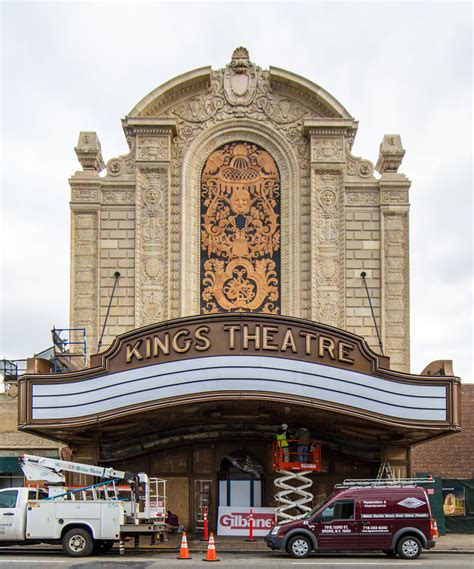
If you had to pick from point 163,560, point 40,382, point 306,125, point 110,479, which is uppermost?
point 306,125

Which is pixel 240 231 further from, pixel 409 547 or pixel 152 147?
pixel 409 547

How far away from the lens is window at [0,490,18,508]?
23.3 metres

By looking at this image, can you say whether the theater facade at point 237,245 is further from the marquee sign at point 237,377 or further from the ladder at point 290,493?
the marquee sign at point 237,377

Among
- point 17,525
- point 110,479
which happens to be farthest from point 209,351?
point 17,525

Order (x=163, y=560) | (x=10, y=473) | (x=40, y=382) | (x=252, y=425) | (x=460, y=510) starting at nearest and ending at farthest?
1. (x=163, y=560)
2. (x=40, y=382)
3. (x=252, y=425)
4. (x=460, y=510)
5. (x=10, y=473)

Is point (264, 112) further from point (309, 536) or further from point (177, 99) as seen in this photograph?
point (309, 536)

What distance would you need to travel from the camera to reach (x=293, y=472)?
92.1 ft

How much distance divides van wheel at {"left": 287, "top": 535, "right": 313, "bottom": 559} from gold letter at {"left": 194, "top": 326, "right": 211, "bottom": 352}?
17.7 feet

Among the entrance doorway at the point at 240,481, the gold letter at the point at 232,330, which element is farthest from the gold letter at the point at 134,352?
the entrance doorway at the point at 240,481

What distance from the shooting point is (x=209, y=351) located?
83.0 ft

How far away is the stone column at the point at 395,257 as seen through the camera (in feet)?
103

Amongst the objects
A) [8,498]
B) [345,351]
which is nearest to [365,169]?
[345,351]

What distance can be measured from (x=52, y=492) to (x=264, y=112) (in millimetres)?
15222

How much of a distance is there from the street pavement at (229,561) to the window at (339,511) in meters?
0.92
